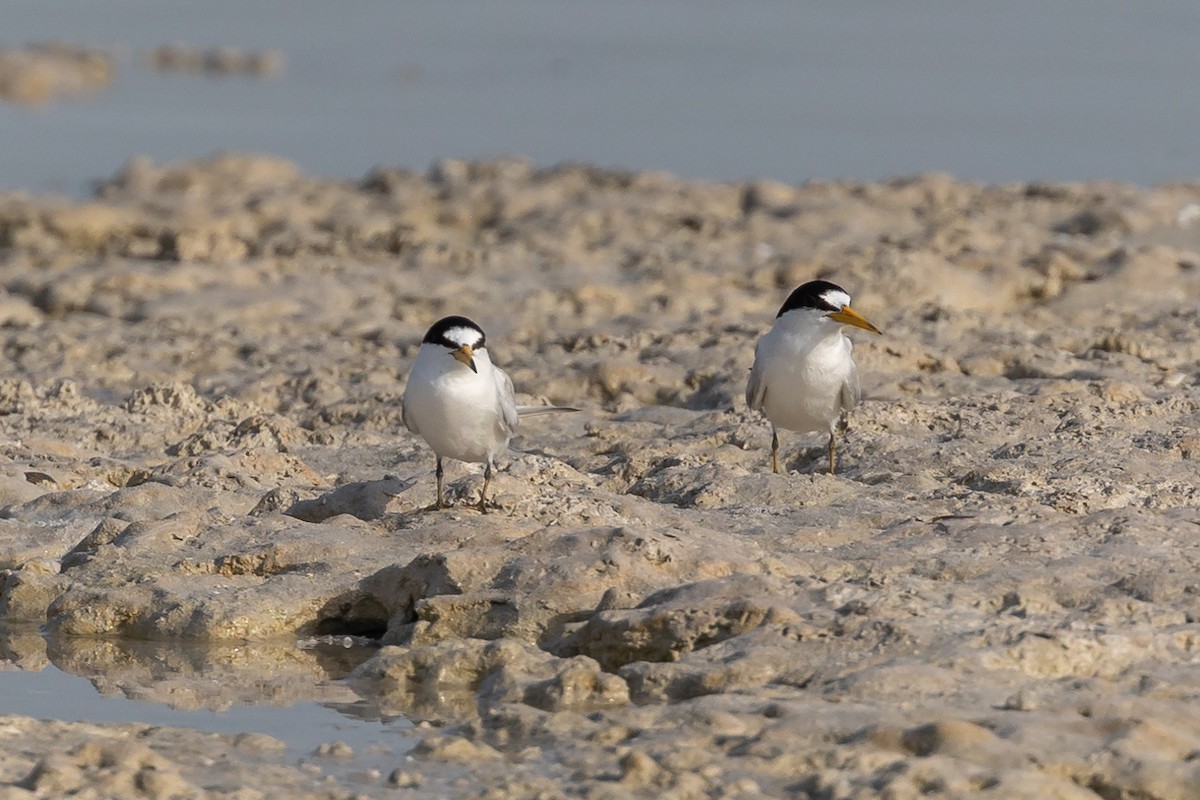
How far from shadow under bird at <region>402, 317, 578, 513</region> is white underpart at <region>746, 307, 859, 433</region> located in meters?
1.23

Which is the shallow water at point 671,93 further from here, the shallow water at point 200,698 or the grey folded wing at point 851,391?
the shallow water at point 200,698

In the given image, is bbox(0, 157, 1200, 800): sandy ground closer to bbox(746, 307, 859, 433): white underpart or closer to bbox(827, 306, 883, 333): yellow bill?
bbox(746, 307, 859, 433): white underpart

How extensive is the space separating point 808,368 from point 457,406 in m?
1.61

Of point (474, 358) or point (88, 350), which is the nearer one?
point (474, 358)

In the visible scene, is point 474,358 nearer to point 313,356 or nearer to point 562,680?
point 562,680

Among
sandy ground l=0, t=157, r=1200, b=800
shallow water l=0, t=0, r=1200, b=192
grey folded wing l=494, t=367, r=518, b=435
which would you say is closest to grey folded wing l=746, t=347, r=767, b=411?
sandy ground l=0, t=157, r=1200, b=800

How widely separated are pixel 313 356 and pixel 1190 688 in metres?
6.65

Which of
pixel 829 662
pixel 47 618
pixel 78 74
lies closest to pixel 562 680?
pixel 829 662

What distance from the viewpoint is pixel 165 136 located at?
23.3m

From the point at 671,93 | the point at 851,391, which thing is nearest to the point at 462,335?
the point at 851,391

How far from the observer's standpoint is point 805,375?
8.04 meters

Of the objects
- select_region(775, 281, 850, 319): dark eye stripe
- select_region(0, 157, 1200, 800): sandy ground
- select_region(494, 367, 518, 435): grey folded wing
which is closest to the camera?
select_region(0, 157, 1200, 800): sandy ground

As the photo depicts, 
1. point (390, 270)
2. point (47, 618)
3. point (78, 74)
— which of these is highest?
point (78, 74)

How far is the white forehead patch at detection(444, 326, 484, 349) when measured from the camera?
7245mm
